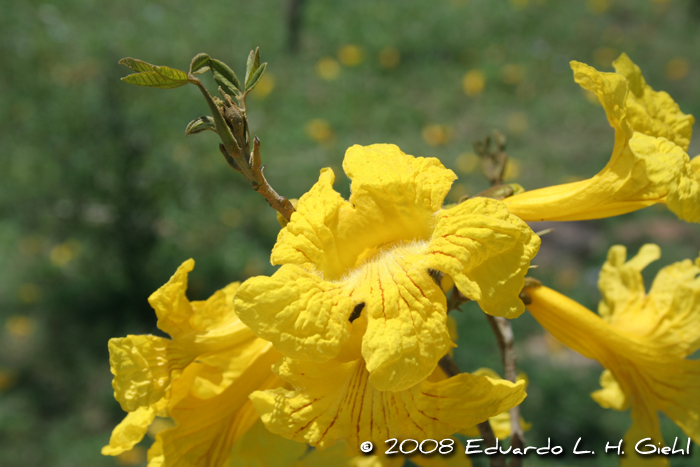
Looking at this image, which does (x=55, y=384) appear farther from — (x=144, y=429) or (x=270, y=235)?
(x=144, y=429)

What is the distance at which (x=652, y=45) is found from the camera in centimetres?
776


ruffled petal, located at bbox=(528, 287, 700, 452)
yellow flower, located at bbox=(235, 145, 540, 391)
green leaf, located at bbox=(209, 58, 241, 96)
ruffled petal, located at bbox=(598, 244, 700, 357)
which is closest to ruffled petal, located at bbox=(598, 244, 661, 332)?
ruffled petal, located at bbox=(598, 244, 700, 357)

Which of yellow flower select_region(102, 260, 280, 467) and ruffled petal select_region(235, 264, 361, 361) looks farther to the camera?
yellow flower select_region(102, 260, 280, 467)

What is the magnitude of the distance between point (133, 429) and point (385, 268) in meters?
0.63

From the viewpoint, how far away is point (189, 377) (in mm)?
1257

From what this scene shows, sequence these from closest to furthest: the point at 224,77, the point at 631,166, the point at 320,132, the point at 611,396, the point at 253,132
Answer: the point at 224,77, the point at 631,166, the point at 611,396, the point at 320,132, the point at 253,132

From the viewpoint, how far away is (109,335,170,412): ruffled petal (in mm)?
1115

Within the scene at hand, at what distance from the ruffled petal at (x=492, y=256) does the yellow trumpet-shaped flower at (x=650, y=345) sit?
0.43 m

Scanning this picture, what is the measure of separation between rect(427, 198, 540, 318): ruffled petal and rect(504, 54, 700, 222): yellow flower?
0.86 feet

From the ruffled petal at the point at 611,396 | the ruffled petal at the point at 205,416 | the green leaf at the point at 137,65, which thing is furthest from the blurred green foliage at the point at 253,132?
the green leaf at the point at 137,65

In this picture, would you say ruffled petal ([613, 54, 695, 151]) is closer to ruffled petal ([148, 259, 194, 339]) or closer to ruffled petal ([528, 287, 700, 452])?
ruffled petal ([528, 287, 700, 452])

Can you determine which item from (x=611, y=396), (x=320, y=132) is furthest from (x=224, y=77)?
(x=320, y=132)

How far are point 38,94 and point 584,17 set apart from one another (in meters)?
7.36

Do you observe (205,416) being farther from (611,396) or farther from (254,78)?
(611,396)
